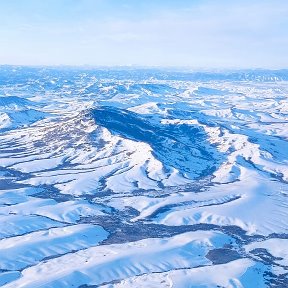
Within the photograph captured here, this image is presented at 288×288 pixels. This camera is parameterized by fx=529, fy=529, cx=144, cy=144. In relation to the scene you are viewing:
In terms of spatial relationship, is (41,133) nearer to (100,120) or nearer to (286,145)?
(100,120)

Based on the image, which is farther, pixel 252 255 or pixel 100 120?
pixel 100 120

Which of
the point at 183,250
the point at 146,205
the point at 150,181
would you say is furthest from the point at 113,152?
the point at 183,250

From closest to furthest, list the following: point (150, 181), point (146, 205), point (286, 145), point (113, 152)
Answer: point (146, 205) → point (150, 181) → point (113, 152) → point (286, 145)

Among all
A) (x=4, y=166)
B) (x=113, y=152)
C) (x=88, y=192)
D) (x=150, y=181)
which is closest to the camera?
(x=88, y=192)

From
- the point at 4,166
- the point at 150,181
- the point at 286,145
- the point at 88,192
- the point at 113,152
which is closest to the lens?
the point at 88,192

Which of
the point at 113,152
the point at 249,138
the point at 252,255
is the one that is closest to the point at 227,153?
the point at 249,138

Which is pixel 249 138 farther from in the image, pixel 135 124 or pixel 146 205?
pixel 146 205
